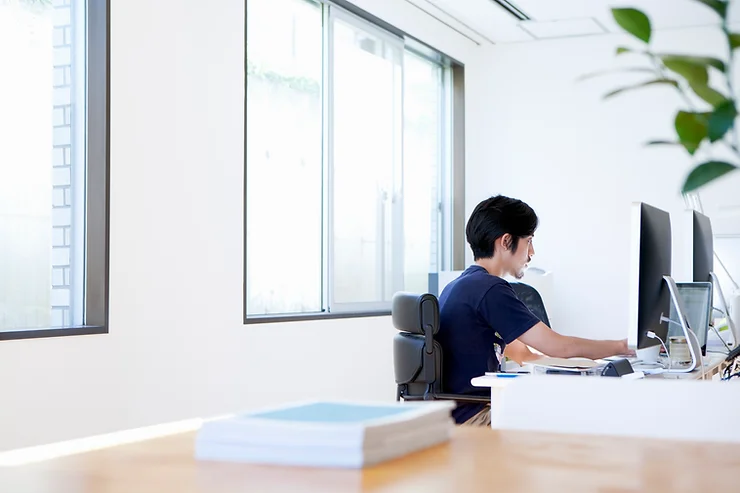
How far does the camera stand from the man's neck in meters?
3.21

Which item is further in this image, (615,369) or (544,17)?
(544,17)

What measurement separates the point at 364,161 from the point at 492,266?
2500 millimetres

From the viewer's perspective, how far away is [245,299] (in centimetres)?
427

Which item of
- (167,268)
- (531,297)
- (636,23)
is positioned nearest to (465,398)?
(531,297)

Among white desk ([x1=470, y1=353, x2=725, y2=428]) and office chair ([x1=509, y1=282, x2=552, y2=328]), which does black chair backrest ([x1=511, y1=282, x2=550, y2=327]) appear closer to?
office chair ([x1=509, y1=282, x2=552, y2=328])

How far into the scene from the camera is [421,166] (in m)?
6.45

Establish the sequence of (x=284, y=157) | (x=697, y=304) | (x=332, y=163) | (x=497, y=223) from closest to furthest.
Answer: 1. (x=497, y=223)
2. (x=697, y=304)
3. (x=284, y=157)
4. (x=332, y=163)

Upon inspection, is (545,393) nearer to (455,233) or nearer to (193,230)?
(193,230)

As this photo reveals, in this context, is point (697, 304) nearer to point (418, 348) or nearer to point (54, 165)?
point (418, 348)

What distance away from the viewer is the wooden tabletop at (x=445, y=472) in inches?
34.9

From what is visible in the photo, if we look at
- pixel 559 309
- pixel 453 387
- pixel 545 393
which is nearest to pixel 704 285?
pixel 453 387

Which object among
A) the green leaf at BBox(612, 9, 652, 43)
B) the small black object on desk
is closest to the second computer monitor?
the small black object on desk

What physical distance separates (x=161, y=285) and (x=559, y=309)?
370cm

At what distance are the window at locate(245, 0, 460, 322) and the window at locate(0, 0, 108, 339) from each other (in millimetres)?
999
